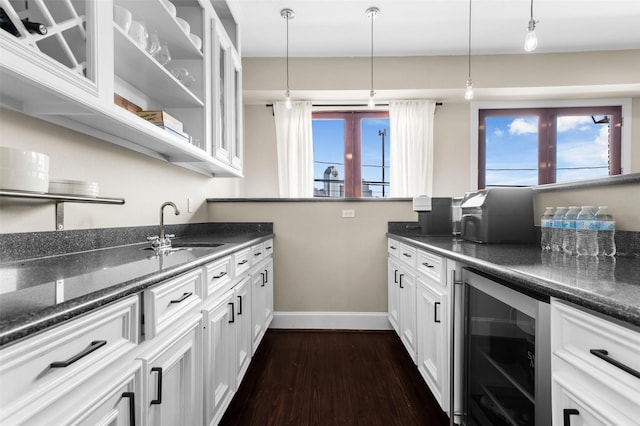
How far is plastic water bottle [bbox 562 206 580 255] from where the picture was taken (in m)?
1.36

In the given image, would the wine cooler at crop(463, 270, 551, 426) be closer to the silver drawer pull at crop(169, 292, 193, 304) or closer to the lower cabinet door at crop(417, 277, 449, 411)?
the lower cabinet door at crop(417, 277, 449, 411)

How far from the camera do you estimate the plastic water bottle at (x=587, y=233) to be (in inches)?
50.6

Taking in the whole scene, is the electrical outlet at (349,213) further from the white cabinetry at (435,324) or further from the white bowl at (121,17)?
the white bowl at (121,17)

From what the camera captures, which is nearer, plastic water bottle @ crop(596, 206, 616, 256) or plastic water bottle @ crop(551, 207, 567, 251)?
plastic water bottle @ crop(596, 206, 616, 256)

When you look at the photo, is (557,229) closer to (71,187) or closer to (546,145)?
(71,187)

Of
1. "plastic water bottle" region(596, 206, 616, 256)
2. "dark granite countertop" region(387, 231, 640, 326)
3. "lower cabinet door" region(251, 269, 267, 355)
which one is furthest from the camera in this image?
Answer: "lower cabinet door" region(251, 269, 267, 355)

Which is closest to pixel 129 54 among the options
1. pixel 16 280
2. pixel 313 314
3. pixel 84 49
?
pixel 84 49

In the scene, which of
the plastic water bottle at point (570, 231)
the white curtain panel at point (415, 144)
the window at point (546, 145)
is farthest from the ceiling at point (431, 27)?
the plastic water bottle at point (570, 231)

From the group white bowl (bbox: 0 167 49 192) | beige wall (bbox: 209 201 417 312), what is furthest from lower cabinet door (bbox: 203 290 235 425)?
beige wall (bbox: 209 201 417 312)

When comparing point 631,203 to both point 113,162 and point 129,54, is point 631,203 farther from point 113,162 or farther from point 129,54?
point 113,162

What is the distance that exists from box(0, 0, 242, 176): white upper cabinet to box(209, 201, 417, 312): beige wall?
24.1 inches

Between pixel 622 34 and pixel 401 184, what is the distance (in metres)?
2.51

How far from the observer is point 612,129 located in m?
3.78

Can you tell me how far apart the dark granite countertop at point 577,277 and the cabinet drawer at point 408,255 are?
659 millimetres
